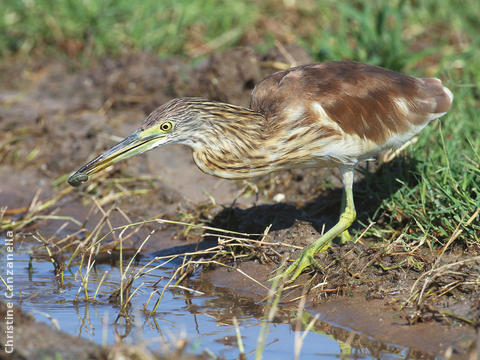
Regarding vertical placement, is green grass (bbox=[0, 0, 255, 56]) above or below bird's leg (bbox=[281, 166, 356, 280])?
above

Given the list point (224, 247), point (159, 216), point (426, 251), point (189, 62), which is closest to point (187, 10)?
point (189, 62)

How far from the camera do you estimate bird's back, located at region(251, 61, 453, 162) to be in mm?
4906

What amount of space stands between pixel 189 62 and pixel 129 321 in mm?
4636

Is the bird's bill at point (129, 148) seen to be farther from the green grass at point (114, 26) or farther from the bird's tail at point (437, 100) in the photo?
the green grass at point (114, 26)

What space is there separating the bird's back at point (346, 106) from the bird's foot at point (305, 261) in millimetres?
597

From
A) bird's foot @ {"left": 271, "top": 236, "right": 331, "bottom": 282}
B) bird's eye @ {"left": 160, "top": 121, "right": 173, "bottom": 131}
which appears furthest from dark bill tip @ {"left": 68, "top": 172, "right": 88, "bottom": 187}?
bird's foot @ {"left": 271, "top": 236, "right": 331, "bottom": 282}

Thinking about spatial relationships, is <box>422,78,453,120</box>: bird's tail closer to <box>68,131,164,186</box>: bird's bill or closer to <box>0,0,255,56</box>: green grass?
<box>68,131,164,186</box>: bird's bill

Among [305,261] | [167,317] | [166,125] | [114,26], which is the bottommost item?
[167,317]

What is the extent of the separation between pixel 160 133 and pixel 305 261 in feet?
4.19

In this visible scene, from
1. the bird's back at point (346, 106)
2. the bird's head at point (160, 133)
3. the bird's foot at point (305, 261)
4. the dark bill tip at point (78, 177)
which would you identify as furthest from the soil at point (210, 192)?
the bird's head at point (160, 133)

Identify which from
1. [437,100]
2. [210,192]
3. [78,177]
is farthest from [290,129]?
[210,192]

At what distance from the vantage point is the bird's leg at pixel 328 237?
4.82 meters

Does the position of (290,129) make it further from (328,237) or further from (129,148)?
(129,148)

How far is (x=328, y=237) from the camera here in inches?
195
